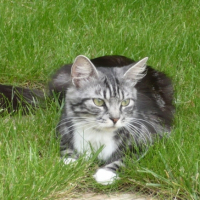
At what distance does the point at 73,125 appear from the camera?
11.5ft

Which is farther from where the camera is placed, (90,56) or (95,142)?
(90,56)

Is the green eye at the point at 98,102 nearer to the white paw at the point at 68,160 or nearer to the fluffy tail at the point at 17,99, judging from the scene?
the white paw at the point at 68,160

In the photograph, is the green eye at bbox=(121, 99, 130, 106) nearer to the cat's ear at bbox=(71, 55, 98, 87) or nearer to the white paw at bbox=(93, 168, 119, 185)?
the cat's ear at bbox=(71, 55, 98, 87)

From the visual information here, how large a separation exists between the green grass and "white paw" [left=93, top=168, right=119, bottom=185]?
4 cm

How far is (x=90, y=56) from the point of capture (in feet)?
15.9

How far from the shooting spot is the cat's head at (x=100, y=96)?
11.1 feet

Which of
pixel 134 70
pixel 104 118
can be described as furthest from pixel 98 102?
pixel 134 70

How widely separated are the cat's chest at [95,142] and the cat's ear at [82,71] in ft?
1.28

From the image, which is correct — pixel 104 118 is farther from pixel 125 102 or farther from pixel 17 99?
pixel 17 99

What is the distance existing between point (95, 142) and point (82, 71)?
1.88 feet

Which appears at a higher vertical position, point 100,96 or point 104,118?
point 100,96

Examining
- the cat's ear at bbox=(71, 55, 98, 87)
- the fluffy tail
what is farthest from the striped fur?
the fluffy tail

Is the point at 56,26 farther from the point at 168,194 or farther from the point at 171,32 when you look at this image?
the point at 168,194

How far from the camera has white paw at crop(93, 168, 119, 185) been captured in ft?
10.4
